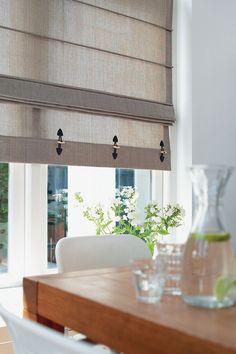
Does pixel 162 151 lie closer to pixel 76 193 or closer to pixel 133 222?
pixel 133 222

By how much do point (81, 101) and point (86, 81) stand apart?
139mm

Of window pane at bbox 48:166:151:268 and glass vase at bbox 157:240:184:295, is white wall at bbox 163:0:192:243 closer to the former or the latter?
window pane at bbox 48:166:151:268

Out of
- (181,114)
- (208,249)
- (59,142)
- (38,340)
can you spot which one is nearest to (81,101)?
(59,142)

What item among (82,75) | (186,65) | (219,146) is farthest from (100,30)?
(219,146)

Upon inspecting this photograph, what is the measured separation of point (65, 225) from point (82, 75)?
2.70 ft

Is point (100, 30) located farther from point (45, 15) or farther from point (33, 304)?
point (33, 304)

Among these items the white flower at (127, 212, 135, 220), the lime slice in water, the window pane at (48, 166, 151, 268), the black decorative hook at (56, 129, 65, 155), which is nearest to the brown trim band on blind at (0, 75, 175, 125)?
the black decorative hook at (56, 129, 65, 155)

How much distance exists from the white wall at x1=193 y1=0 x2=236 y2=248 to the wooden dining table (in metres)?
1.92

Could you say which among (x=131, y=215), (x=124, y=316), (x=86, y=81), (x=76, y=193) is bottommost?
(x=124, y=316)

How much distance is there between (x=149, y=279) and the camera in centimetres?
104

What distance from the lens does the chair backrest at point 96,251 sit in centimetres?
176

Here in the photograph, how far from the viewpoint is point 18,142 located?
7.84 ft

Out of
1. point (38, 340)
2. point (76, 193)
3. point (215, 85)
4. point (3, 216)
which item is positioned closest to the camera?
point (38, 340)

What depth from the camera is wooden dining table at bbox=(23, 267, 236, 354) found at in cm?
83
